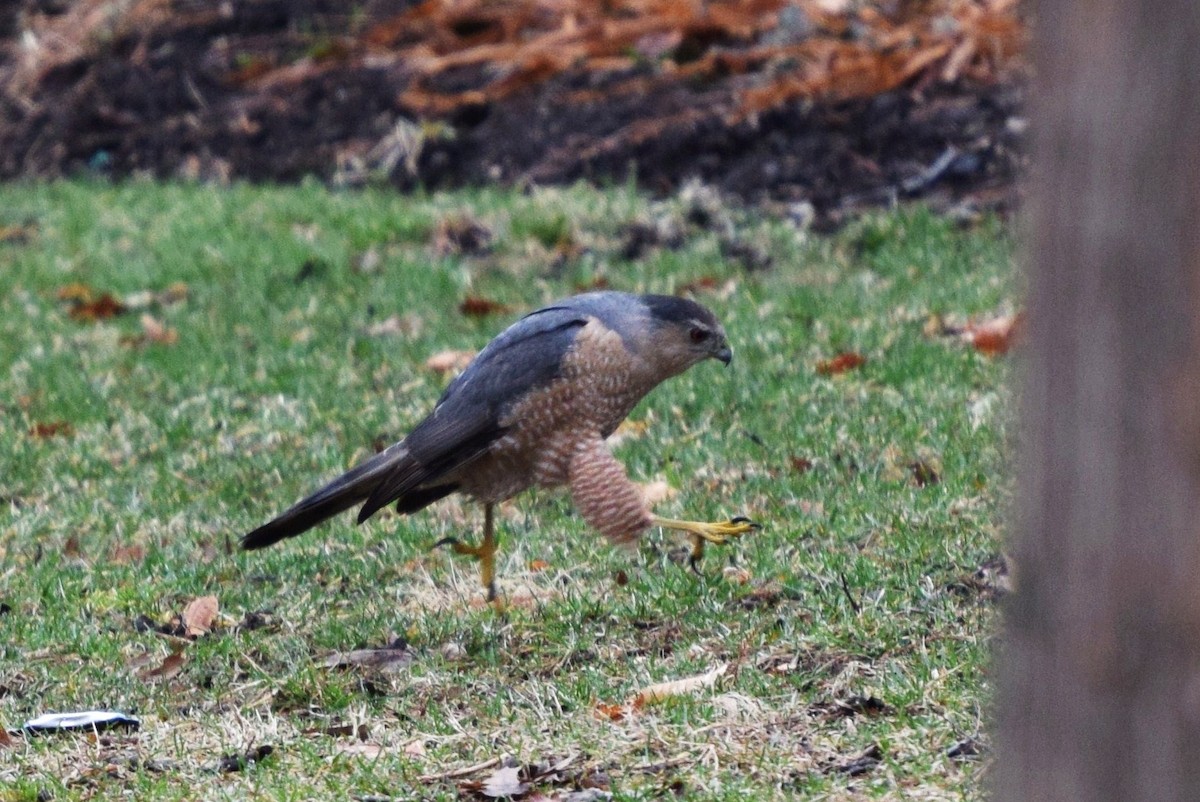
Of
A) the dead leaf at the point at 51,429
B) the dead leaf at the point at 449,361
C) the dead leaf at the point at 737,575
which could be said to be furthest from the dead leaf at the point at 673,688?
the dead leaf at the point at 51,429

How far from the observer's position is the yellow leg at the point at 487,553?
18.4ft

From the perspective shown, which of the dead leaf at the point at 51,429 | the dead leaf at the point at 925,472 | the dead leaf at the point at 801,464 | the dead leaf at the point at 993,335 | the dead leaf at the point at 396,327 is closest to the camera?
the dead leaf at the point at 925,472

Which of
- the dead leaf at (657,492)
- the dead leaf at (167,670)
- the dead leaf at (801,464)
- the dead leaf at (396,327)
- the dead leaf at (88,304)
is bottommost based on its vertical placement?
the dead leaf at (88,304)

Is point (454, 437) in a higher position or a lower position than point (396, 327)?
higher

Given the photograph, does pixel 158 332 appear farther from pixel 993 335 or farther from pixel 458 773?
pixel 458 773

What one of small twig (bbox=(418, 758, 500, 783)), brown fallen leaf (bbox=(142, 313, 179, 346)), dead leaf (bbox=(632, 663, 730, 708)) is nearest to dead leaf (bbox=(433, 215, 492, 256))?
brown fallen leaf (bbox=(142, 313, 179, 346))

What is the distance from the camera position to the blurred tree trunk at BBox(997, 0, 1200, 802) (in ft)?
6.14

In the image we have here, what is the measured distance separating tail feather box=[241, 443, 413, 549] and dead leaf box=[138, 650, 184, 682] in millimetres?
427

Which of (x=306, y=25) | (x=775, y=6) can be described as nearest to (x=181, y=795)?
(x=775, y=6)

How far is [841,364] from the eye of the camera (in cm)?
766

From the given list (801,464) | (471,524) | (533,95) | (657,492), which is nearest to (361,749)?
(471,524)

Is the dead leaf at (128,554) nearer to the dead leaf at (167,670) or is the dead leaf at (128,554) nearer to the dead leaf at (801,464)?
the dead leaf at (167,670)

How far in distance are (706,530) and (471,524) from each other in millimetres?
1210

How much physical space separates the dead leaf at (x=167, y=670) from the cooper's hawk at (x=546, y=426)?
45 cm
